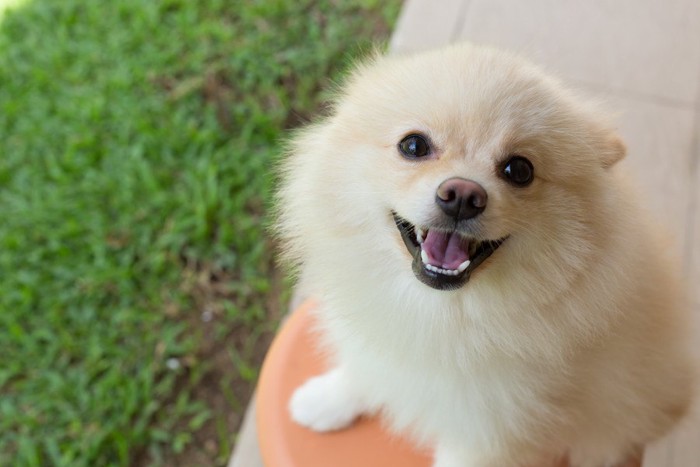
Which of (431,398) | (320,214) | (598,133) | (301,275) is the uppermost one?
(598,133)

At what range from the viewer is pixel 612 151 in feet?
4.60

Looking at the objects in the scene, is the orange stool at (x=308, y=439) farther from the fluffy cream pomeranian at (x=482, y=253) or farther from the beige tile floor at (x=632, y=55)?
the beige tile floor at (x=632, y=55)

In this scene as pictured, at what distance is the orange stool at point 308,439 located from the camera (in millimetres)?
1910

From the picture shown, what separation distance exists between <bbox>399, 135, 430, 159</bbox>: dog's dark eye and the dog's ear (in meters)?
0.38

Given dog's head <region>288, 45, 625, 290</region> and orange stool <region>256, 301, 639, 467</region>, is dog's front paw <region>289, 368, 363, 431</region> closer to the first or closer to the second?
orange stool <region>256, 301, 639, 467</region>

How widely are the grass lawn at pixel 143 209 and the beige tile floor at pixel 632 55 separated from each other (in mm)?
410

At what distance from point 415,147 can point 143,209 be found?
197cm

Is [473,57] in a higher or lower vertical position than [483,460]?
higher

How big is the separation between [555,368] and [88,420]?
1.84 meters

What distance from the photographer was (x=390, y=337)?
1479mm

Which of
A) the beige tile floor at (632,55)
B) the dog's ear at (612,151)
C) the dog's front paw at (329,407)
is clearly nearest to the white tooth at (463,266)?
the dog's ear at (612,151)

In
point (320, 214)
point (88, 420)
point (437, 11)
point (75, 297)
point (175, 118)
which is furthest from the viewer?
point (437, 11)

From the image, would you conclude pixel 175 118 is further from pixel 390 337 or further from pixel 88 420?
pixel 390 337

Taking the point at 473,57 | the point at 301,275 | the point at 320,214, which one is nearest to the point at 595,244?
the point at 473,57
